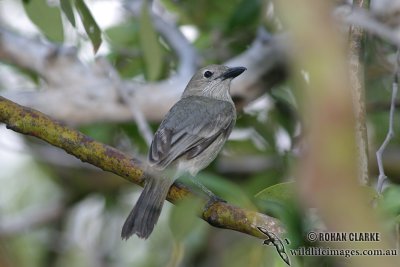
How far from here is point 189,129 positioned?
3668mm

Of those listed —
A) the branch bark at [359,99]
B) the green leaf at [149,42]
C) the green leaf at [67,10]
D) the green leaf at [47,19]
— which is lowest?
the green leaf at [149,42]

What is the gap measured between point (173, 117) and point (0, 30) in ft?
6.37

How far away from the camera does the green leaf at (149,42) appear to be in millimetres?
3764

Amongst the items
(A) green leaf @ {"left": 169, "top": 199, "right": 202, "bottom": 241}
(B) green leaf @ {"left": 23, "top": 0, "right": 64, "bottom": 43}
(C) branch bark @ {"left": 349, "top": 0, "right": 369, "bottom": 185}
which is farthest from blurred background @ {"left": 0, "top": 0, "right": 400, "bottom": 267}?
(C) branch bark @ {"left": 349, "top": 0, "right": 369, "bottom": 185}

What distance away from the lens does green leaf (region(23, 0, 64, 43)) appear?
3252 millimetres

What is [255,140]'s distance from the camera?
512cm

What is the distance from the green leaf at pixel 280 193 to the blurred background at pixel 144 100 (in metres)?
1.10

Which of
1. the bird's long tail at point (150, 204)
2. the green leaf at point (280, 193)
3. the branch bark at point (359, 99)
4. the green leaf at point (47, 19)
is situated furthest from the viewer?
the green leaf at point (47, 19)

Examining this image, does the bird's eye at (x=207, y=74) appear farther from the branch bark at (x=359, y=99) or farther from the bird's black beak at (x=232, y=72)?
the branch bark at (x=359, y=99)

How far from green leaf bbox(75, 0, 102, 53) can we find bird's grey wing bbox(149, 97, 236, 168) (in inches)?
23.5

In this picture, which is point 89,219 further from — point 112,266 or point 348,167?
point 348,167

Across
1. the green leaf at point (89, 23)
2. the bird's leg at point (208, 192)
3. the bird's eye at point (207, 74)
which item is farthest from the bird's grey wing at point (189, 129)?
the green leaf at point (89, 23)

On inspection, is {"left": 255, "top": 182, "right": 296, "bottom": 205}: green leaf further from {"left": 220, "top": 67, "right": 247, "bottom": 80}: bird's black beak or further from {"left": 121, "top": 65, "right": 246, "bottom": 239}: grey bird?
{"left": 220, "top": 67, "right": 247, "bottom": 80}: bird's black beak

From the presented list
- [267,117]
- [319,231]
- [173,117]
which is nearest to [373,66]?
[267,117]
